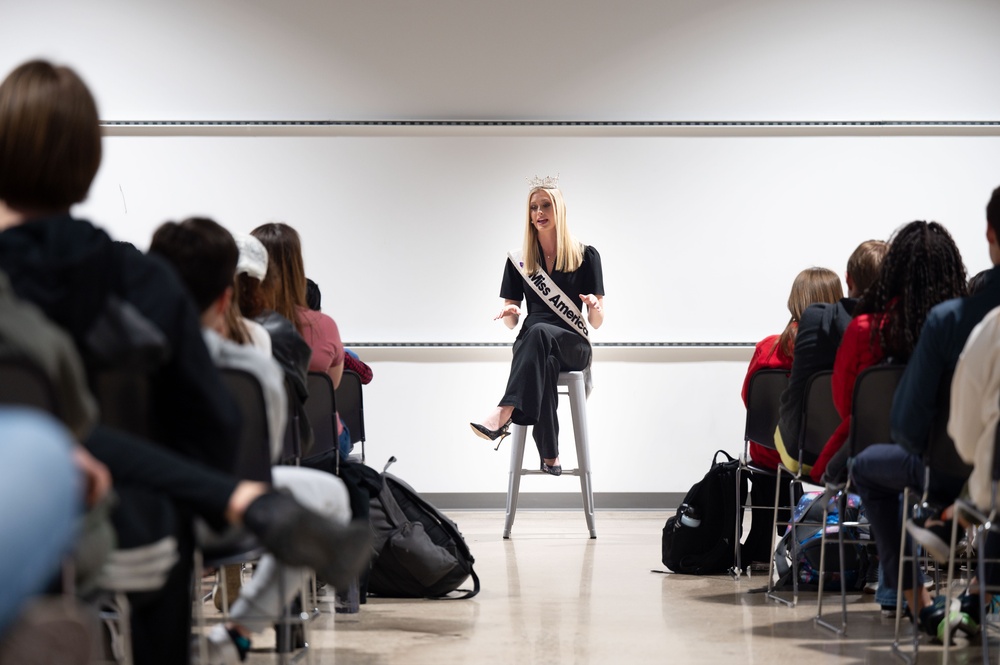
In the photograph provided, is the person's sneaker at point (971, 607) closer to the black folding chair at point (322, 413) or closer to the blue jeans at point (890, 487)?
the blue jeans at point (890, 487)

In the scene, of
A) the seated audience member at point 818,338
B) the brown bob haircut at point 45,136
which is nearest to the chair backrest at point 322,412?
the seated audience member at point 818,338

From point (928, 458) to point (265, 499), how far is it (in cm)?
178

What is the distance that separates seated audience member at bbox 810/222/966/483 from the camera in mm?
3279

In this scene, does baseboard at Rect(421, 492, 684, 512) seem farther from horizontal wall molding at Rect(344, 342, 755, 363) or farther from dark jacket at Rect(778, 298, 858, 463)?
dark jacket at Rect(778, 298, 858, 463)

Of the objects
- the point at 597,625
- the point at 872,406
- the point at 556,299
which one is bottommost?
the point at 597,625

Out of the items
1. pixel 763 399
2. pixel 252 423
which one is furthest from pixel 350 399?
pixel 252 423

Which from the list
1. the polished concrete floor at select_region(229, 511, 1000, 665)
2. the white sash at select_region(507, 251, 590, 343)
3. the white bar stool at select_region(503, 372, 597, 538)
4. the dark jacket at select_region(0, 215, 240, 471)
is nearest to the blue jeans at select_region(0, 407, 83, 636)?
the dark jacket at select_region(0, 215, 240, 471)

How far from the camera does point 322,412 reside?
12.1 ft

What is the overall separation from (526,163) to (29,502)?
596 centimetres

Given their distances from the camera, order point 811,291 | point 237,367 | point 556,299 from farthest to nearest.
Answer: point 556,299 → point 811,291 → point 237,367

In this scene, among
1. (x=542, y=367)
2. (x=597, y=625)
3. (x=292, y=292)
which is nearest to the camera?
(x=597, y=625)

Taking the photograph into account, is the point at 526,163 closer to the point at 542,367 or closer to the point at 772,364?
the point at 542,367

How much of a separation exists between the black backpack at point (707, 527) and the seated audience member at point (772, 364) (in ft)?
0.27

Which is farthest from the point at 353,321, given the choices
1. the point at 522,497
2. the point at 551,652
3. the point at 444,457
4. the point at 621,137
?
the point at 551,652
